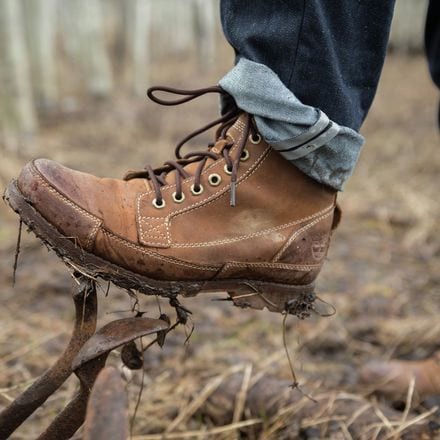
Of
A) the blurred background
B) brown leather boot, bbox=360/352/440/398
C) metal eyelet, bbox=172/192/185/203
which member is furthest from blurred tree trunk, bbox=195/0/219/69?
metal eyelet, bbox=172/192/185/203

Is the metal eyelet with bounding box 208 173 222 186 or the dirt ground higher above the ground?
the metal eyelet with bounding box 208 173 222 186

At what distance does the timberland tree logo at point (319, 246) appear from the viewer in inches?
53.8

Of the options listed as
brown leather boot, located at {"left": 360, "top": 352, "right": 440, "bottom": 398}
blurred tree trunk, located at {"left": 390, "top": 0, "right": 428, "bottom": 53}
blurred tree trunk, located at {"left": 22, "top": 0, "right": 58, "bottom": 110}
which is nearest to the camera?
brown leather boot, located at {"left": 360, "top": 352, "right": 440, "bottom": 398}

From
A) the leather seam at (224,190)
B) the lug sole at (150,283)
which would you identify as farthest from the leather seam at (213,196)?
the lug sole at (150,283)

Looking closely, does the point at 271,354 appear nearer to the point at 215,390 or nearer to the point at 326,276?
the point at 215,390

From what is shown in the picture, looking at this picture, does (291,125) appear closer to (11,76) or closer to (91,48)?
(11,76)

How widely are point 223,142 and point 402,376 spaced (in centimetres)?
100

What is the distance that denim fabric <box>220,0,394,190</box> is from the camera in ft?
3.92

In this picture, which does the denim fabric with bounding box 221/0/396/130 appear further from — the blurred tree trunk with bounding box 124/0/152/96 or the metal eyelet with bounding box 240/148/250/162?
the blurred tree trunk with bounding box 124/0/152/96

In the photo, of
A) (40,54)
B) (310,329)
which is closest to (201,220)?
(310,329)

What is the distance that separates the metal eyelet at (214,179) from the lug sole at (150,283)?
21 cm

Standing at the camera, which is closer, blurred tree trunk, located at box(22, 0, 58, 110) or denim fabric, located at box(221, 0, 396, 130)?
denim fabric, located at box(221, 0, 396, 130)

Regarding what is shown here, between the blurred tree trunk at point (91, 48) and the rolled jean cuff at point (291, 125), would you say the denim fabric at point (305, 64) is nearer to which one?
the rolled jean cuff at point (291, 125)

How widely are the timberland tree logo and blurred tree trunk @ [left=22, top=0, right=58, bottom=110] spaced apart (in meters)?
7.84
